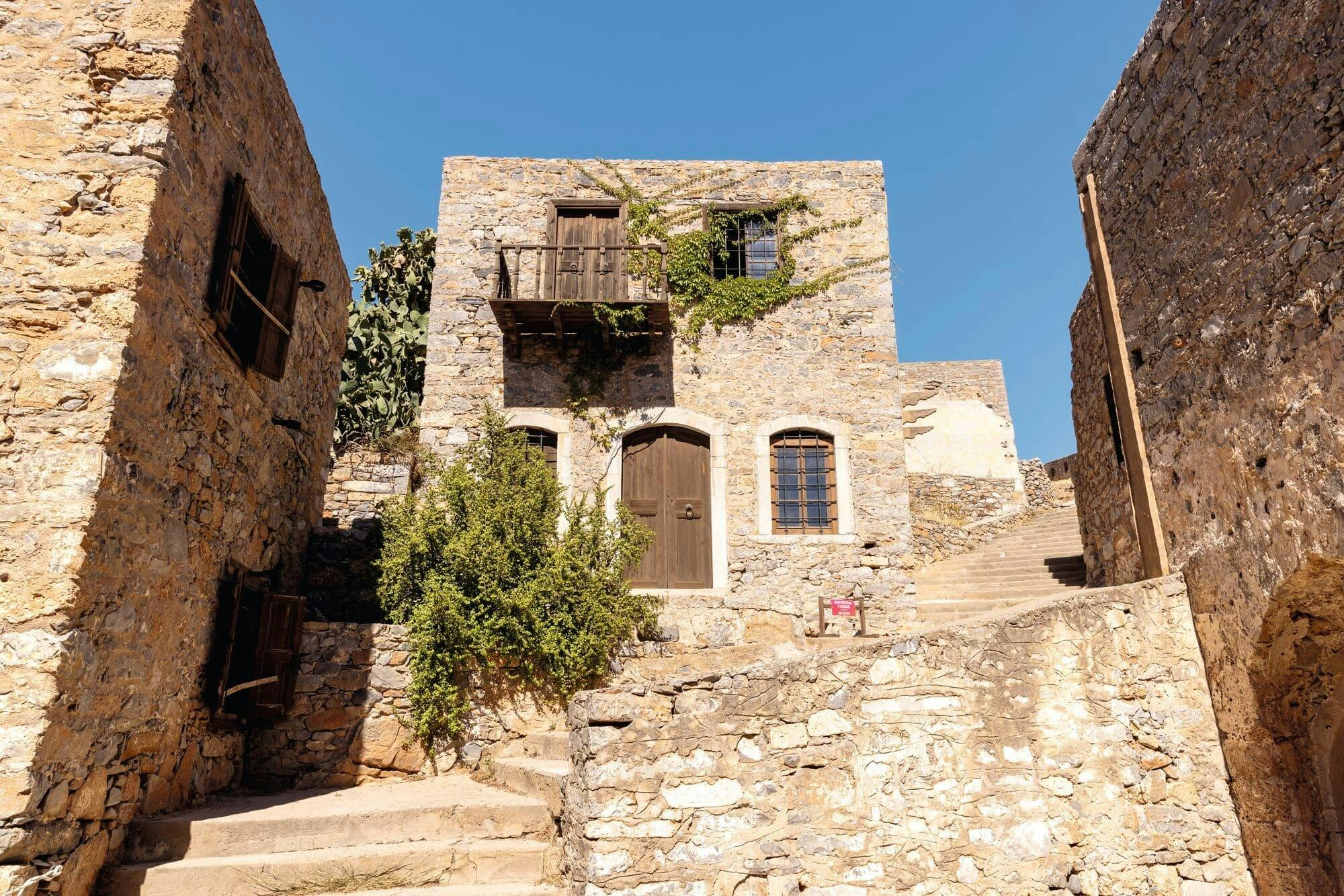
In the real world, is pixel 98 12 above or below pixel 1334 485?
above

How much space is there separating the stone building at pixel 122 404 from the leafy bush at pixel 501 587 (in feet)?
4.51

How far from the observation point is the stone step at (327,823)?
4.58 metres

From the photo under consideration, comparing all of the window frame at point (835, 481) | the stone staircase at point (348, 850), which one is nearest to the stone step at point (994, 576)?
the window frame at point (835, 481)

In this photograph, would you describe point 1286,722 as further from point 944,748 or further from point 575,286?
point 575,286

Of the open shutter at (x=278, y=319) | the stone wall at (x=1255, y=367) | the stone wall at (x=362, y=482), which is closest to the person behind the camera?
the stone wall at (x=1255, y=367)

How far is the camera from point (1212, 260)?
4.48 meters

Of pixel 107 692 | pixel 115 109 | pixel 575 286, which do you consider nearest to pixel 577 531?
pixel 575 286

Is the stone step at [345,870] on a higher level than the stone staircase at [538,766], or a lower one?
lower

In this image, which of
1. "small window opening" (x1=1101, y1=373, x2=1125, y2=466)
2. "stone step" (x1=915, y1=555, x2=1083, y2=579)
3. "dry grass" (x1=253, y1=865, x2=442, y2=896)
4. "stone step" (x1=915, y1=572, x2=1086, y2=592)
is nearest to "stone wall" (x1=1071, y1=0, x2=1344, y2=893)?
"small window opening" (x1=1101, y1=373, x2=1125, y2=466)

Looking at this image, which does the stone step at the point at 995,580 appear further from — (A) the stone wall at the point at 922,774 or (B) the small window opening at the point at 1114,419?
(A) the stone wall at the point at 922,774

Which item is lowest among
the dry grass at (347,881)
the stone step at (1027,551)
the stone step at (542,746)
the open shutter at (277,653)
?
the dry grass at (347,881)

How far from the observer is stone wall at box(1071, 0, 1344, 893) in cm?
371

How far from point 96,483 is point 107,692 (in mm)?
1125

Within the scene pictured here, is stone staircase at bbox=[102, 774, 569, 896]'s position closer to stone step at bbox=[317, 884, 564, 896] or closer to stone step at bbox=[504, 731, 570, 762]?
stone step at bbox=[317, 884, 564, 896]
